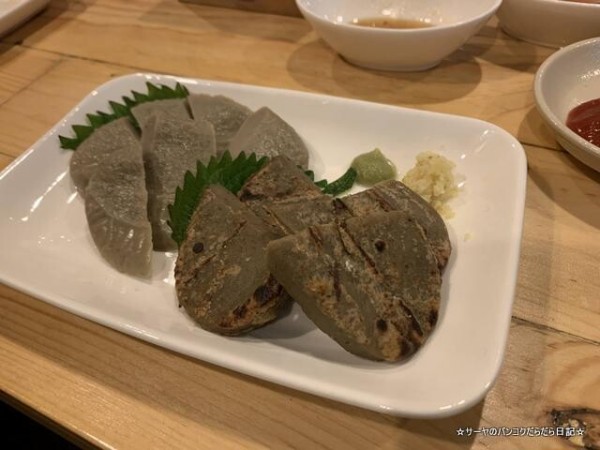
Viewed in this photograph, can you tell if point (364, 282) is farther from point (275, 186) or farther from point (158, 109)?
point (158, 109)

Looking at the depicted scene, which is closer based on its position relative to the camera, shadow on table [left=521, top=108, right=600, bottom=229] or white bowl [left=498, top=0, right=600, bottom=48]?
shadow on table [left=521, top=108, right=600, bottom=229]

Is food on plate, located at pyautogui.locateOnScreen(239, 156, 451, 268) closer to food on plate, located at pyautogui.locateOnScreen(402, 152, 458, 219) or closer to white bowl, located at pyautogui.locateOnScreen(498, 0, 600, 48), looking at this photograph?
food on plate, located at pyautogui.locateOnScreen(402, 152, 458, 219)

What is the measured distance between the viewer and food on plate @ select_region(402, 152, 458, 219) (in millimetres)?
1971

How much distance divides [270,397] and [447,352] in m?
0.53

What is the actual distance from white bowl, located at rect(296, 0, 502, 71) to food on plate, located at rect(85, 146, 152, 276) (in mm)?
1173

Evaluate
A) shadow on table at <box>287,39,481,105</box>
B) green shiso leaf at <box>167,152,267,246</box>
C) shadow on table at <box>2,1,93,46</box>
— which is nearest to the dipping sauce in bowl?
shadow on table at <box>287,39,481,105</box>

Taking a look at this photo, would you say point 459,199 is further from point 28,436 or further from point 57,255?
point 28,436

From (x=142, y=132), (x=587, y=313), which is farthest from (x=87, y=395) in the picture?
(x=587, y=313)

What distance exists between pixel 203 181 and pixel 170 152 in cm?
32

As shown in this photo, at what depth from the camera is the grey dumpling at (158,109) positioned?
2.37 m

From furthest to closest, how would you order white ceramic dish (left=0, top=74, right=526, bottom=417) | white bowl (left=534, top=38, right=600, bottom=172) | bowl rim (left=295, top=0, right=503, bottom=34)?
bowl rim (left=295, top=0, right=503, bottom=34)
white bowl (left=534, top=38, right=600, bottom=172)
white ceramic dish (left=0, top=74, right=526, bottom=417)

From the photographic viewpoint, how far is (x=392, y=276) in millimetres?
1515

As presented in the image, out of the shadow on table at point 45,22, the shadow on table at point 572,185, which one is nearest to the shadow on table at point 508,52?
the shadow on table at point 572,185

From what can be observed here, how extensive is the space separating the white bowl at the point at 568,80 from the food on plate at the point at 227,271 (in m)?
1.30
